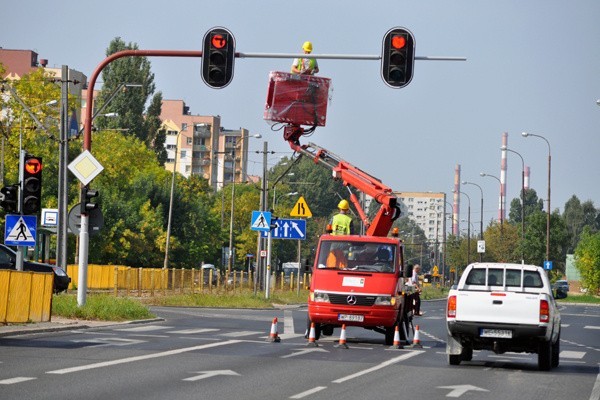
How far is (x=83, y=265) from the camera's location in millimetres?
30875

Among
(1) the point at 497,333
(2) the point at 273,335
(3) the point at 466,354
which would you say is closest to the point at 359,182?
(2) the point at 273,335

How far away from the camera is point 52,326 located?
27.6 m

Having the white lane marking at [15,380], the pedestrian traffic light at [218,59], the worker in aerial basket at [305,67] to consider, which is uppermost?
the worker in aerial basket at [305,67]

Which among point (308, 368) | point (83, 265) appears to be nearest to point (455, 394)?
point (308, 368)

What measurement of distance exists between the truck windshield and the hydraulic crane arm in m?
3.03

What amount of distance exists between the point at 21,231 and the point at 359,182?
7.85 metres

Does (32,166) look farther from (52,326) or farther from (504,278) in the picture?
(504,278)

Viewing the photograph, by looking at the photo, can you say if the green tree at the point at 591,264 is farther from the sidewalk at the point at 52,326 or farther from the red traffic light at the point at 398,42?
the red traffic light at the point at 398,42

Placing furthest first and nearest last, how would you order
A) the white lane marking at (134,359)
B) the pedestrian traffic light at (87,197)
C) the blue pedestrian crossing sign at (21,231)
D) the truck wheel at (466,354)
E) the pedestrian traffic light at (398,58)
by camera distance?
the pedestrian traffic light at (87,197), the blue pedestrian crossing sign at (21,231), the pedestrian traffic light at (398,58), the truck wheel at (466,354), the white lane marking at (134,359)

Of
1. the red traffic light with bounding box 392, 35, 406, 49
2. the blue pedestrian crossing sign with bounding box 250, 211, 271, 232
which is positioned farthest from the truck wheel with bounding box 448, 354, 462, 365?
the blue pedestrian crossing sign with bounding box 250, 211, 271, 232

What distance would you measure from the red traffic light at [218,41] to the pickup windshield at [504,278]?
21.2ft

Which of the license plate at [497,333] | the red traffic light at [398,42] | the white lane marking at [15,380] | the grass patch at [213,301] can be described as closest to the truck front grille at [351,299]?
the red traffic light at [398,42]

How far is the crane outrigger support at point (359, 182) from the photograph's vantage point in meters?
30.1

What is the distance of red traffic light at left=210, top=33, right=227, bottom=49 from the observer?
25.0m
